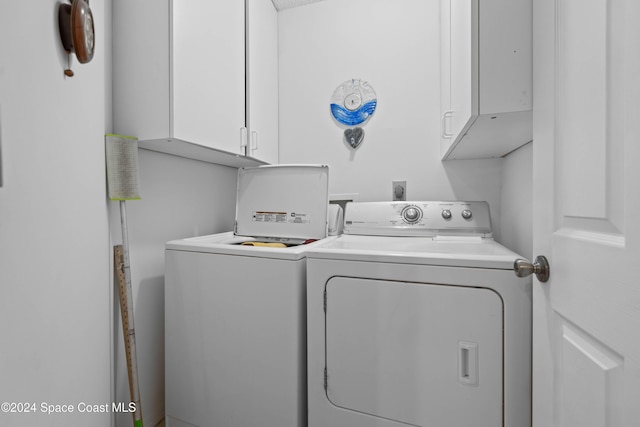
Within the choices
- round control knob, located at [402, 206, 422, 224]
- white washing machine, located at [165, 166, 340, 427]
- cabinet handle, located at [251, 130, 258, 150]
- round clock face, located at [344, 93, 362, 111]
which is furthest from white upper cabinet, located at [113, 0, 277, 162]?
round control knob, located at [402, 206, 422, 224]

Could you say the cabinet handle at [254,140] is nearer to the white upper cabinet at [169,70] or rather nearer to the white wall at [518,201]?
the white upper cabinet at [169,70]

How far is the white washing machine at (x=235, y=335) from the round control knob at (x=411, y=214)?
552 mm

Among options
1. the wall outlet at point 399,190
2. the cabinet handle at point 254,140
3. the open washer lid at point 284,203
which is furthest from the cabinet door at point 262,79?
the wall outlet at point 399,190

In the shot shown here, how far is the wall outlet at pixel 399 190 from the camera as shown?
203 cm

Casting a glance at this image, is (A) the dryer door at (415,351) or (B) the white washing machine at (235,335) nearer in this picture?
(A) the dryer door at (415,351)

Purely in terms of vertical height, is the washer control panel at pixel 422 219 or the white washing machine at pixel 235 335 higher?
the washer control panel at pixel 422 219

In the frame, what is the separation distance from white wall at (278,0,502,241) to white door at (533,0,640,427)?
1.13 metres

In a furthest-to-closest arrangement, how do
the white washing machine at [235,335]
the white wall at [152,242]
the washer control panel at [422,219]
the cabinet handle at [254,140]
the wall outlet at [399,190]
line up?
the wall outlet at [399,190] < the cabinet handle at [254,140] < the washer control panel at [422,219] < the white wall at [152,242] < the white washing machine at [235,335]

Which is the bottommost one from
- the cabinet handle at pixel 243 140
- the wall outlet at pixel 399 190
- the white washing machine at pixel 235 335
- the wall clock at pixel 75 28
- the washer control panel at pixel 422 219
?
the white washing machine at pixel 235 335

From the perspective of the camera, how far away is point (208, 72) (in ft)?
4.77

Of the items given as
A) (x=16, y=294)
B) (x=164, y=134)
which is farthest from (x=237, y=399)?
(x=164, y=134)

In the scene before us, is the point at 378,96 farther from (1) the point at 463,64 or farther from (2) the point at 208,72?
(2) the point at 208,72

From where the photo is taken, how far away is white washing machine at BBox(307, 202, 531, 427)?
0.95 meters

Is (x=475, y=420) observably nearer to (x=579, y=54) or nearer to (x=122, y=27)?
(x=579, y=54)
